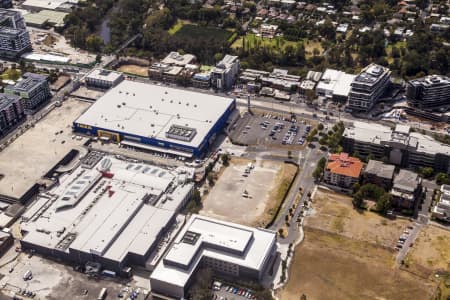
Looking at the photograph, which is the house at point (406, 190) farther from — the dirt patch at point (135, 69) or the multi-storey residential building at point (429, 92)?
the dirt patch at point (135, 69)

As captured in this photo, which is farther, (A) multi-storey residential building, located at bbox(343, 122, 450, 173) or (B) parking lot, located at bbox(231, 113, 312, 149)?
(B) parking lot, located at bbox(231, 113, 312, 149)

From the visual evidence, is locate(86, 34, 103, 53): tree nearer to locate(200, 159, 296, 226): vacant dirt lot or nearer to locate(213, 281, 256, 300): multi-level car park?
locate(200, 159, 296, 226): vacant dirt lot

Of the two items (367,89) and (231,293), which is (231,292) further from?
(367,89)

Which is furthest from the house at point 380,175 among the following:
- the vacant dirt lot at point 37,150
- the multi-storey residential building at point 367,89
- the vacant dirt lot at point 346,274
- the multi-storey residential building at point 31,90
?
the multi-storey residential building at point 31,90

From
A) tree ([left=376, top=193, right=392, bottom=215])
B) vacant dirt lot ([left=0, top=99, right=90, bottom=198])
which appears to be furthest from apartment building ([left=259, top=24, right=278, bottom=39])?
tree ([left=376, top=193, right=392, bottom=215])

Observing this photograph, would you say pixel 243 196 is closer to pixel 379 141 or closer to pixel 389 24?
pixel 379 141

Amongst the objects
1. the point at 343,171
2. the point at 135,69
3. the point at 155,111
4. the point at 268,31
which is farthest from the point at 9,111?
the point at 268,31

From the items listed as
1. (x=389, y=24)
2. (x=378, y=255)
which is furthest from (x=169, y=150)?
(x=389, y=24)

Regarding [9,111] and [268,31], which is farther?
[268,31]
